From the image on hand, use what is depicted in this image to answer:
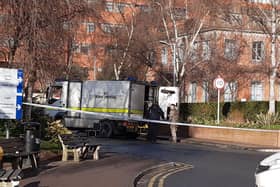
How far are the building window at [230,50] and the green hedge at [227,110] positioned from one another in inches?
193

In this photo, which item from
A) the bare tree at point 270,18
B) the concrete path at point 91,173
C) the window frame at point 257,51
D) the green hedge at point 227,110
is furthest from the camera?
the window frame at point 257,51

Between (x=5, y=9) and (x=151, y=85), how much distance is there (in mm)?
16617

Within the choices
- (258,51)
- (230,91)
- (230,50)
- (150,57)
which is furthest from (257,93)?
(150,57)

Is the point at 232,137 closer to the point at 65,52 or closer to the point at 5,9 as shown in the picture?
the point at 65,52

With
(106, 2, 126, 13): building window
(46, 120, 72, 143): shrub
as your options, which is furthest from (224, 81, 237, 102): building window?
(46, 120, 72, 143): shrub

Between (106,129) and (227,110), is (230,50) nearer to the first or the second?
(227,110)

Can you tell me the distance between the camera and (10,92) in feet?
47.8

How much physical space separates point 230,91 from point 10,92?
99.6 feet

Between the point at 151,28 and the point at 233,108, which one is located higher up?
the point at 151,28

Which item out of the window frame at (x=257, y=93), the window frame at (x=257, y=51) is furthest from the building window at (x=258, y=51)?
the window frame at (x=257, y=93)

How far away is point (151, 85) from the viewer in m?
31.1

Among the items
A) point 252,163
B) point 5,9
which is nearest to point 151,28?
point 252,163

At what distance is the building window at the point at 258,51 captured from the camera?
123ft

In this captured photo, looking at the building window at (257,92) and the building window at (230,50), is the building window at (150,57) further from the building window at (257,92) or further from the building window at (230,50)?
the building window at (257,92)
